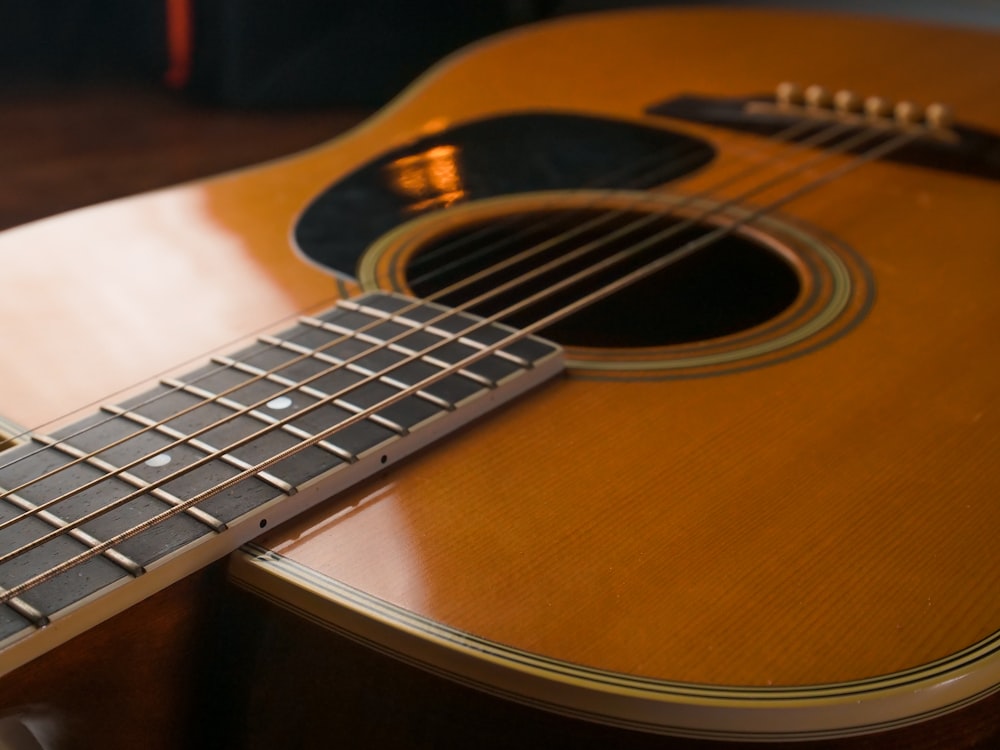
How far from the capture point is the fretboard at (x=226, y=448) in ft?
1.36

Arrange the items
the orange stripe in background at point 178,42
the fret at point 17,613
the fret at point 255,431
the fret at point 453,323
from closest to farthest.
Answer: the fret at point 17,613
the fret at point 255,431
the fret at point 453,323
the orange stripe in background at point 178,42

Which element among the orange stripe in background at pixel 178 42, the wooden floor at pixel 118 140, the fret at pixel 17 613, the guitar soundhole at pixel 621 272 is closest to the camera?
the fret at pixel 17 613

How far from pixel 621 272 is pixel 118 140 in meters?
0.72

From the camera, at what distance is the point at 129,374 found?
1.95 ft

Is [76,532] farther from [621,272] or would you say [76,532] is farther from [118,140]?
[118,140]

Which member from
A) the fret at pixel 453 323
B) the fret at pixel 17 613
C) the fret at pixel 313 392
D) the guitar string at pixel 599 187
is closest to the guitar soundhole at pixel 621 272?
the guitar string at pixel 599 187

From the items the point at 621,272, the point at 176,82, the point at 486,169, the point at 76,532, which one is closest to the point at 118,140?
the point at 176,82

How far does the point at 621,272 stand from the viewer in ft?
2.73

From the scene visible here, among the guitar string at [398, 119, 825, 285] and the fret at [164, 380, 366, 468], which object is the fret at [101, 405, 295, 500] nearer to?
the fret at [164, 380, 366, 468]

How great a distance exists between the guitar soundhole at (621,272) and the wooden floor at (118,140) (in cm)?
51

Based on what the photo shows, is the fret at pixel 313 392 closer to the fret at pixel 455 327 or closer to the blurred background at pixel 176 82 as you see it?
the fret at pixel 455 327

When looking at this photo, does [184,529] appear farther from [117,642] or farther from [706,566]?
[706,566]

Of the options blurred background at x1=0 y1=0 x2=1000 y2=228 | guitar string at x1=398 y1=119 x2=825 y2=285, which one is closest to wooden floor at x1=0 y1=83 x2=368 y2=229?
blurred background at x1=0 y1=0 x2=1000 y2=228

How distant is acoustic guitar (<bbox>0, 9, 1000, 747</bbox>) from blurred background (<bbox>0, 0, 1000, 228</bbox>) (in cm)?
40
